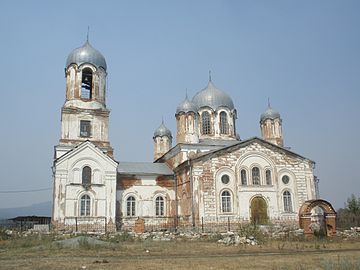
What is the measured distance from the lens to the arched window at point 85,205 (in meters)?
26.7

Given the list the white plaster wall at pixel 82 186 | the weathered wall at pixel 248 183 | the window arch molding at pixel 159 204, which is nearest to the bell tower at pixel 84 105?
the white plaster wall at pixel 82 186

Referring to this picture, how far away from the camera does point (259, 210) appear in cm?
2783

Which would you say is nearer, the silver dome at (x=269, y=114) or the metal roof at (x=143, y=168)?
the metal roof at (x=143, y=168)

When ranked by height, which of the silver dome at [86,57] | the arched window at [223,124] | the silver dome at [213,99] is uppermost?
the silver dome at [86,57]

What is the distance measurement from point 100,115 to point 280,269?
2275 centimetres

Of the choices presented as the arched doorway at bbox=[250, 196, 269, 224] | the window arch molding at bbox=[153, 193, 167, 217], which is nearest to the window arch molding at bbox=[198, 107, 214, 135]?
the window arch molding at bbox=[153, 193, 167, 217]

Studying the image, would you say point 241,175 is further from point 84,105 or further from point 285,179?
point 84,105

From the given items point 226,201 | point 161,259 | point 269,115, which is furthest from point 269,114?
point 161,259

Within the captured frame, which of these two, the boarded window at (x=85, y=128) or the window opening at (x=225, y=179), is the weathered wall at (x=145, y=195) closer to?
the boarded window at (x=85, y=128)

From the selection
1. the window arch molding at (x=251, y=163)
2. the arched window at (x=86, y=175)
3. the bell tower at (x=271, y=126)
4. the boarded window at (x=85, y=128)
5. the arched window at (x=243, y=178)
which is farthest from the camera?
the bell tower at (x=271, y=126)

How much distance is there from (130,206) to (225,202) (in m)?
7.35

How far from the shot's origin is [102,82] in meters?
30.9

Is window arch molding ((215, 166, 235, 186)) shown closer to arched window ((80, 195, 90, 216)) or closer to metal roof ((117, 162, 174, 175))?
metal roof ((117, 162, 174, 175))

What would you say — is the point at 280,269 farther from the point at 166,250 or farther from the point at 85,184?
the point at 85,184
